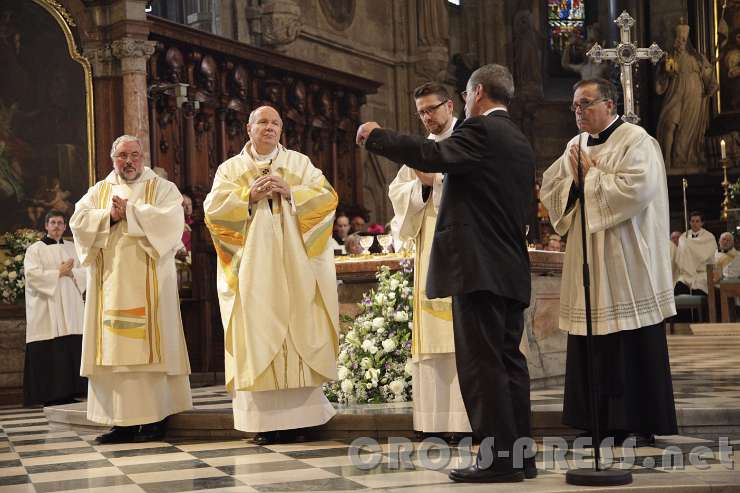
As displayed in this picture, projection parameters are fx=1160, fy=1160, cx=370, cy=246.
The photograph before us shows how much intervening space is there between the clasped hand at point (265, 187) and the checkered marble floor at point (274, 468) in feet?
4.63

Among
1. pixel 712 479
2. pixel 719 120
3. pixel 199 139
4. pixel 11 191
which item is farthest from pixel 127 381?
pixel 719 120

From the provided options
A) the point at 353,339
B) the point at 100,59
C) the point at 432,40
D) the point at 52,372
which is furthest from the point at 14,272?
the point at 432,40

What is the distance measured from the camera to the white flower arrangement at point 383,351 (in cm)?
733

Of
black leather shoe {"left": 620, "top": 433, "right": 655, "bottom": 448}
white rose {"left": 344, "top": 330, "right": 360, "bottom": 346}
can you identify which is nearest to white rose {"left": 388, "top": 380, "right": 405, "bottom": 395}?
white rose {"left": 344, "top": 330, "right": 360, "bottom": 346}

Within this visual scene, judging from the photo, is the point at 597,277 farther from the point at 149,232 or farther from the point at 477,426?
the point at 149,232

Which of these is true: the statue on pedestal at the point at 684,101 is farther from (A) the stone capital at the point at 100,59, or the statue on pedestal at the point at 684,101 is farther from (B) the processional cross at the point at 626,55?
(A) the stone capital at the point at 100,59

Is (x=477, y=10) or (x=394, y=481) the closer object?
(x=394, y=481)

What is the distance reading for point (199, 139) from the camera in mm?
14398

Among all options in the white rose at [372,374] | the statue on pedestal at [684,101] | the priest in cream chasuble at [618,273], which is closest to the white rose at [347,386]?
the white rose at [372,374]

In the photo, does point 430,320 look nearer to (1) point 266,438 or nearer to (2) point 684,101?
(1) point 266,438

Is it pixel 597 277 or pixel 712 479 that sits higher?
pixel 597 277

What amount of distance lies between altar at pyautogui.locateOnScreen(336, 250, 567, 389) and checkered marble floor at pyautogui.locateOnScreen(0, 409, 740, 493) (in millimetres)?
1811

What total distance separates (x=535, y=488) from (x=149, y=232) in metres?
3.44

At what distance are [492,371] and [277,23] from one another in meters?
12.9
